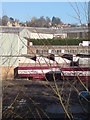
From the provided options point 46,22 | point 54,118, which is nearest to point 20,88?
point 46,22

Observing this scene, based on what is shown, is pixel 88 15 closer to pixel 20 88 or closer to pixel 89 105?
pixel 89 105

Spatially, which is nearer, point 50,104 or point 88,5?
point 88,5

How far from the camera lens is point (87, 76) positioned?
5.76 feet

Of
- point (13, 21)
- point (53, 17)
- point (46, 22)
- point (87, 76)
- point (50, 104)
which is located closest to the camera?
point (87, 76)

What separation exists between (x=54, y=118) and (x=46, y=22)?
126 inches

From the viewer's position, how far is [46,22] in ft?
6.71

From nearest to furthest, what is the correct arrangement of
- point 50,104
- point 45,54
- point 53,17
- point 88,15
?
point 88,15, point 45,54, point 53,17, point 50,104

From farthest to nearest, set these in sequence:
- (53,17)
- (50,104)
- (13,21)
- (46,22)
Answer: (50,104) < (13,21) < (53,17) < (46,22)

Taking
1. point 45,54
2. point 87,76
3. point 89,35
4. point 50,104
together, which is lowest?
point 50,104

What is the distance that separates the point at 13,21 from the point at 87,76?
1.04 meters

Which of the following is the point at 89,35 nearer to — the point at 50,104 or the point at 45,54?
the point at 45,54

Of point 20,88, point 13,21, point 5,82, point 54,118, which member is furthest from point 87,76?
point 54,118

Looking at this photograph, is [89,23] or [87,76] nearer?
[89,23]

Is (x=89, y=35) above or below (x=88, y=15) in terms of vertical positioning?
below
